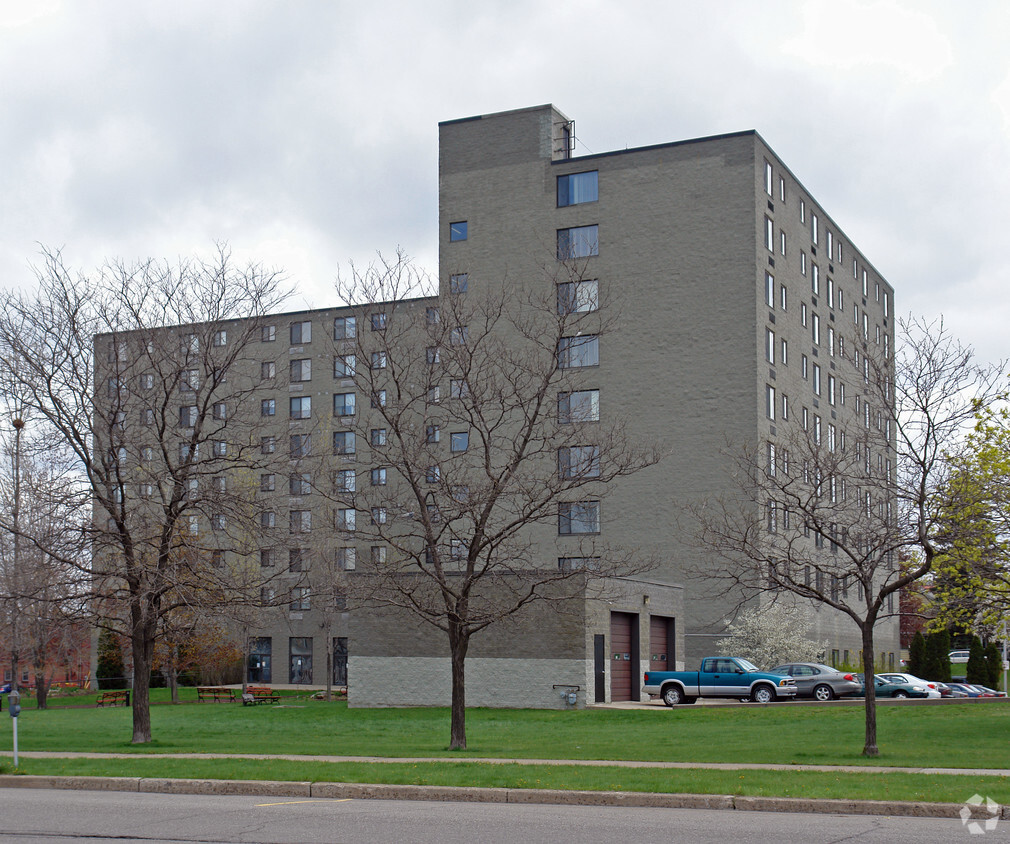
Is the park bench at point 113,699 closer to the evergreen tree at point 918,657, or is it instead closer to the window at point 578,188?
the window at point 578,188

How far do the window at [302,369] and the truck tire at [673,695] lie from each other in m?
43.7

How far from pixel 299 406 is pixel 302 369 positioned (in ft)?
8.43

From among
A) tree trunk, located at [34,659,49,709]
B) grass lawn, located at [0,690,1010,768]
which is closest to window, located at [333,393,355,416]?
tree trunk, located at [34,659,49,709]

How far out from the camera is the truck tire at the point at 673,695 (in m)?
41.9

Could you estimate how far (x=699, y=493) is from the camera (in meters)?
58.2

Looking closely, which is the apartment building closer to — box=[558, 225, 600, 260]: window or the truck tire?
box=[558, 225, 600, 260]: window

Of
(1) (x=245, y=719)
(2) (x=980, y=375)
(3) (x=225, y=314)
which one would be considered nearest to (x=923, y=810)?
(2) (x=980, y=375)

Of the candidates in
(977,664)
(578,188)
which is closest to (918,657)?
(977,664)

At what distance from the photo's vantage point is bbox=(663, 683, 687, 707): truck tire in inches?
1650

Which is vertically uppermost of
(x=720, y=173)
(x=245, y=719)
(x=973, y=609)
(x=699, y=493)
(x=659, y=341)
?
(x=720, y=173)

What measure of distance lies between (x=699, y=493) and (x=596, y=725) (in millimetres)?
26423

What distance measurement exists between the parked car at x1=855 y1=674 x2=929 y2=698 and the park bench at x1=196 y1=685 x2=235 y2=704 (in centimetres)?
2861

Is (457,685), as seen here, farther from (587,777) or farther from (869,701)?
(869,701)

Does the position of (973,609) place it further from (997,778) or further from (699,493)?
(699,493)
